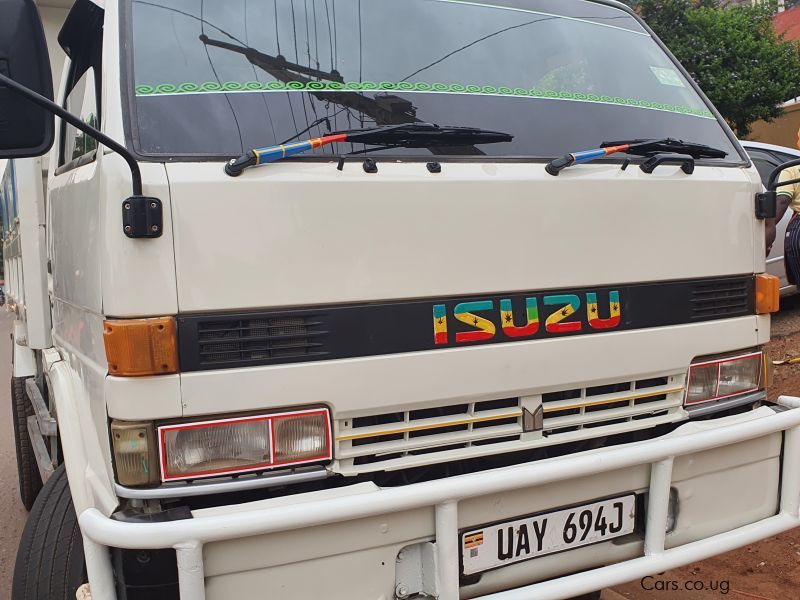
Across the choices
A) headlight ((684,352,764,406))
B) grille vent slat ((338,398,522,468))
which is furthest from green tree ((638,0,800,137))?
grille vent slat ((338,398,522,468))

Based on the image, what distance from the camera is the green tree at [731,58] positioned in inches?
572

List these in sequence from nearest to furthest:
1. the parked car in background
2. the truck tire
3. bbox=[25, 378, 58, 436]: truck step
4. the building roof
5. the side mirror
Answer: the side mirror → bbox=[25, 378, 58, 436]: truck step → the truck tire → the parked car in background → the building roof

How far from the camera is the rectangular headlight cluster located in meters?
1.91

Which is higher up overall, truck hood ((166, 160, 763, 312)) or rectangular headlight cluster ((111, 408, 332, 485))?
truck hood ((166, 160, 763, 312))

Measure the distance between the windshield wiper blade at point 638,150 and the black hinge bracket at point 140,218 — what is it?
1.18 m

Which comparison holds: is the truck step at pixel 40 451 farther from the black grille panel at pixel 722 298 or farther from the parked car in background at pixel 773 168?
the parked car in background at pixel 773 168

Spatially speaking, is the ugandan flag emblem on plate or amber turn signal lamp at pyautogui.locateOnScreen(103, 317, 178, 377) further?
the ugandan flag emblem on plate

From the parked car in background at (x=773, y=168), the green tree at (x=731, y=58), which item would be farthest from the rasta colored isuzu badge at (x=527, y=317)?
the green tree at (x=731, y=58)

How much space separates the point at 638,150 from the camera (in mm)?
2564

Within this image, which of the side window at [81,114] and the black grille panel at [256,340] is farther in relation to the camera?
the side window at [81,114]

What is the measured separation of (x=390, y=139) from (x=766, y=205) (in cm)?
144

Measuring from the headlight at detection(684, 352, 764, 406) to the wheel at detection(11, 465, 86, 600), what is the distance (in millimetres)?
2074

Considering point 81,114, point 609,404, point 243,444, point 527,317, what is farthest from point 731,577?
point 81,114

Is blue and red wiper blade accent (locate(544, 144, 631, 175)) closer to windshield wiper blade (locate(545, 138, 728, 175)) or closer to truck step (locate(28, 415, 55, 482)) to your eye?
windshield wiper blade (locate(545, 138, 728, 175))
